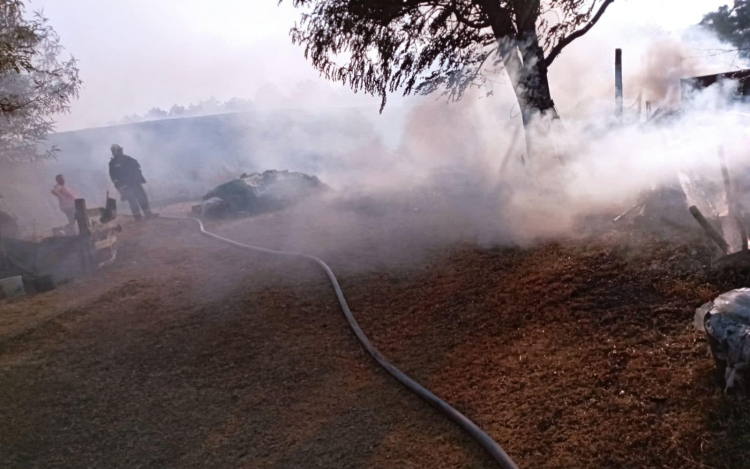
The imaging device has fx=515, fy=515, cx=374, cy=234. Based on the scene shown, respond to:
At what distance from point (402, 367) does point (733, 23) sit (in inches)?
645

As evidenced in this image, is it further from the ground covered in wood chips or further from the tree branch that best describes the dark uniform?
the tree branch

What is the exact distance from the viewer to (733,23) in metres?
14.8

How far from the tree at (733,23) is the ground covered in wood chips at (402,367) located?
42.0 feet

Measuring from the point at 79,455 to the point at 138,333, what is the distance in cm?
209

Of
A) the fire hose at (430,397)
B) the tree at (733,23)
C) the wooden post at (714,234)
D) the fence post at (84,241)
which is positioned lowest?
the fire hose at (430,397)

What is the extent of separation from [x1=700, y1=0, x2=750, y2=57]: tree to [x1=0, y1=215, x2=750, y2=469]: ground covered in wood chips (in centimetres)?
1281

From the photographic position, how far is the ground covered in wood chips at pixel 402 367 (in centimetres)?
294

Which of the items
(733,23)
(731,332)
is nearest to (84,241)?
(731,332)

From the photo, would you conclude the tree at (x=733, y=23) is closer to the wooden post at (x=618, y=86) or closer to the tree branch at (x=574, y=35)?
the wooden post at (x=618, y=86)

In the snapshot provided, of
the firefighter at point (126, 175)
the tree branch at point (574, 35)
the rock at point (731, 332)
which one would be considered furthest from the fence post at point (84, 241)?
the rock at point (731, 332)

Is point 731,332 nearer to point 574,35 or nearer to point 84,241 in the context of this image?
point 574,35

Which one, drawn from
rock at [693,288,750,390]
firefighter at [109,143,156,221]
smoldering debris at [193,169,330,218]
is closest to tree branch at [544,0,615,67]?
rock at [693,288,750,390]

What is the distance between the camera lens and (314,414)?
11.7ft

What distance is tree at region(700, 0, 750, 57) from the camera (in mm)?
14330
